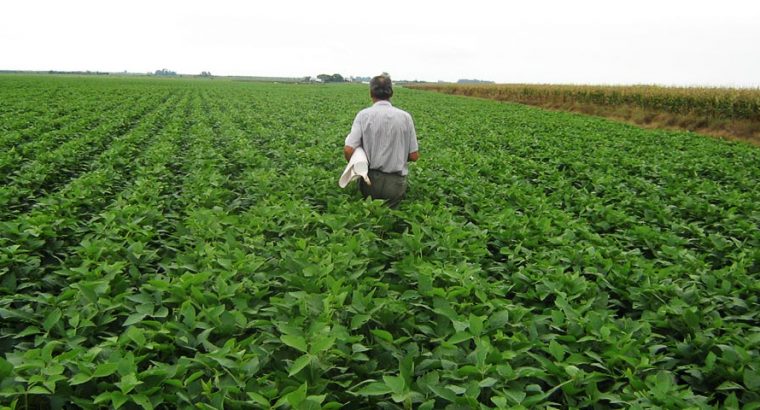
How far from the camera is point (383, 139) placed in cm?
541

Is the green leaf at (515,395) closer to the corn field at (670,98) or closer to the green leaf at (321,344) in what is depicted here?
the green leaf at (321,344)

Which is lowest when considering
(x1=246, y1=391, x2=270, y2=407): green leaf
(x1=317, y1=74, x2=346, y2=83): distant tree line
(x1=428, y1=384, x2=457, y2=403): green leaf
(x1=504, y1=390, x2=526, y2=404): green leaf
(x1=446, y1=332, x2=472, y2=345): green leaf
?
(x1=504, y1=390, x2=526, y2=404): green leaf

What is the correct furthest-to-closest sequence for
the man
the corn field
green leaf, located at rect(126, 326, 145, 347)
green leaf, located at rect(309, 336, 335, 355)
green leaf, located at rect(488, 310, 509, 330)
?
the corn field
the man
green leaf, located at rect(488, 310, 509, 330)
green leaf, located at rect(126, 326, 145, 347)
green leaf, located at rect(309, 336, 335, 355)

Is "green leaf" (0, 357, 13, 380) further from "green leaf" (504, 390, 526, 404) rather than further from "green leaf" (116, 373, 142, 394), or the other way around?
"green leaf" (504, 390, 526, 404)

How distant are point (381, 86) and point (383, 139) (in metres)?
0.57

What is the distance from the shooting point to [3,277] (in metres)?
3.26

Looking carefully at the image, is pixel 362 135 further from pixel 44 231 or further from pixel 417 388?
pixel 417 388

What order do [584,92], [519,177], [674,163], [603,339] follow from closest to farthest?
[603,339] → [519,177] → [674,163] → [584,92]

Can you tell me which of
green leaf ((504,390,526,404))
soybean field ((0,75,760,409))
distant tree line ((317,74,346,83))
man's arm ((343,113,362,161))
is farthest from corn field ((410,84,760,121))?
distant tree line ((317,74,346,83))

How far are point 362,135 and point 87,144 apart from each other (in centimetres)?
727

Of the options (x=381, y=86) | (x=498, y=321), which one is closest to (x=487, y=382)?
(x=498, y=321)

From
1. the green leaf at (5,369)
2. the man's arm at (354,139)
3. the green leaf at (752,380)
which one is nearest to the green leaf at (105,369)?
the green leaf at (5,369)

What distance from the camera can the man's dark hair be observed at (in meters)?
5.41

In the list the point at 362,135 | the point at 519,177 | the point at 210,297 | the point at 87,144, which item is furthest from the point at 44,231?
the point at 87,144
